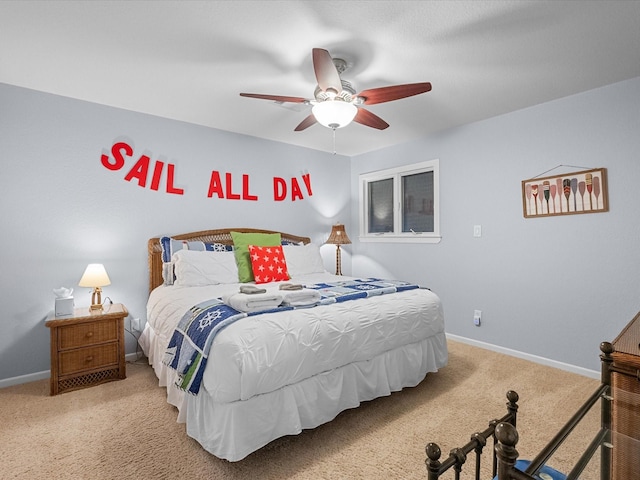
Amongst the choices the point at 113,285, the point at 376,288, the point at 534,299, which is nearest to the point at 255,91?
the point at 376,288

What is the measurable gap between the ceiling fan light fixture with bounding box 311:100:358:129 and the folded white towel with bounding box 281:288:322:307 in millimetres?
1151

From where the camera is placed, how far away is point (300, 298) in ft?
6.91

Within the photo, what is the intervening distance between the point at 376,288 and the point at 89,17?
250 centimetres

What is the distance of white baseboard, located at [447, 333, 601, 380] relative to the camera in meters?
2.77

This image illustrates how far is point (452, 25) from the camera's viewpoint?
1931mm

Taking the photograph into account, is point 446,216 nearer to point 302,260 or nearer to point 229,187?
point 302,260

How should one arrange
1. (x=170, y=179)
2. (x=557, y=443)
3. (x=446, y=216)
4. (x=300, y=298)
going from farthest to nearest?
(x=446, y=216) → (x=170, y=179) → (x=300, y=298) → (x=557, y=443)

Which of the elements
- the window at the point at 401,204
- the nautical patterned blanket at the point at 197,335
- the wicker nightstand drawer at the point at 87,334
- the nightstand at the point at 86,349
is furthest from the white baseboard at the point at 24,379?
the window at the point at 401,204

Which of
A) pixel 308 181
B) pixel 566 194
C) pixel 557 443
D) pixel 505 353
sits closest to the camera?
pixel 557 443

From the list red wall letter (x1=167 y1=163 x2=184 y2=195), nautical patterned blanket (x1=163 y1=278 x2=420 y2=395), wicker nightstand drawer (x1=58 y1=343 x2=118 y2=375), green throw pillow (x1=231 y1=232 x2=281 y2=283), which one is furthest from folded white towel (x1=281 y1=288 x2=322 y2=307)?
red wall letter (x1=167 y1=163 x2=184 y2=195)

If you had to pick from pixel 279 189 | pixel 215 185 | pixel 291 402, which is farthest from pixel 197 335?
pixel 279 189

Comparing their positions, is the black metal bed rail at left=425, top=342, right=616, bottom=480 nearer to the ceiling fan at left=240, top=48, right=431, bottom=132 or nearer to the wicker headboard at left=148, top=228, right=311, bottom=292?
the ceiling fan at left=240, top=48, right=431, bottom=132

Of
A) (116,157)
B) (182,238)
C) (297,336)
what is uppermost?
(116,157)

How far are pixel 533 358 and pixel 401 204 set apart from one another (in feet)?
7.36
